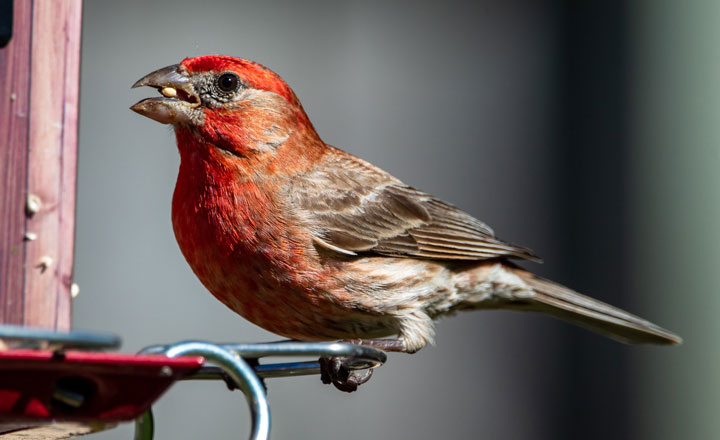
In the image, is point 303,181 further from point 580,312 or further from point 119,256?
point 119,256

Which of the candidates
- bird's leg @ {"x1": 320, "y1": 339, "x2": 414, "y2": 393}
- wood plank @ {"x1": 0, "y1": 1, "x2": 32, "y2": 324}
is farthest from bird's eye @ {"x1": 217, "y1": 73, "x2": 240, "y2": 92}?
wood plank @ {"x1": 0, "y1": 1, "x2": 32, "y2": 324}

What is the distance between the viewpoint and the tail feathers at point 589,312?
506cm

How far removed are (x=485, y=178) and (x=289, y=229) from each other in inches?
137

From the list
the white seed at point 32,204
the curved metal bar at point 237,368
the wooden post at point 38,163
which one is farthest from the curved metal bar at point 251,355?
the white seed at point 32,204

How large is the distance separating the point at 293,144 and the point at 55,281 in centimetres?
192

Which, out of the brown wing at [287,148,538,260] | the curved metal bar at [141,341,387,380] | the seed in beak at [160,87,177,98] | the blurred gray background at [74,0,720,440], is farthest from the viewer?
the blurred gray background at [74,0,720,440]

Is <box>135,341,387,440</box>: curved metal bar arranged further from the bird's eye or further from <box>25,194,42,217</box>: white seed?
the bird's eye

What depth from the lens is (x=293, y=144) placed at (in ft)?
14.4

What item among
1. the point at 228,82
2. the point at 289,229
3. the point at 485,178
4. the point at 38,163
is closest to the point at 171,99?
the point at 228,82

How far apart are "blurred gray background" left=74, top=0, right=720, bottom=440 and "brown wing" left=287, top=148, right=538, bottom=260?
1.79 metres

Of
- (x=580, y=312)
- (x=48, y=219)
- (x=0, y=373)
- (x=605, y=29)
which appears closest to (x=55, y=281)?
(x=48, y=219)

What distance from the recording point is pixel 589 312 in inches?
199

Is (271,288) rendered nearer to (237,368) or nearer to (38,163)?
(38,163)

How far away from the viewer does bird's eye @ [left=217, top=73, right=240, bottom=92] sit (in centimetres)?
413
